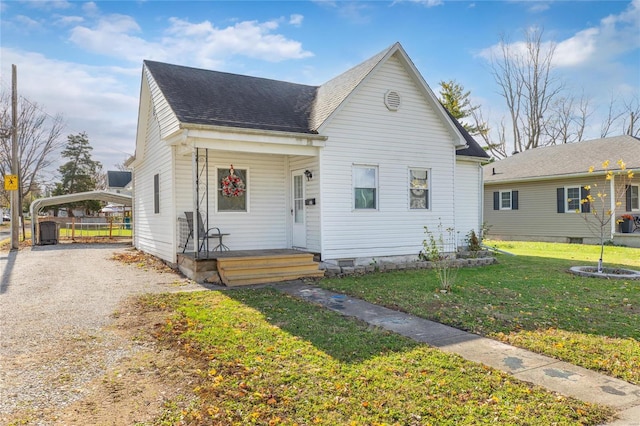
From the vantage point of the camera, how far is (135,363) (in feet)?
13.5

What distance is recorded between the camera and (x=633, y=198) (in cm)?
1798

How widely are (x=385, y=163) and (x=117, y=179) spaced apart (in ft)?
120

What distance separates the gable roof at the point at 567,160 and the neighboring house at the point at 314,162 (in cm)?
974

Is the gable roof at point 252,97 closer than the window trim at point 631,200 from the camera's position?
Yes

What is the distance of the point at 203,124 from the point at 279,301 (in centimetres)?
397

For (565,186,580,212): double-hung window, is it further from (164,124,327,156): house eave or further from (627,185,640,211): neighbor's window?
(164,124,327,156): house eave

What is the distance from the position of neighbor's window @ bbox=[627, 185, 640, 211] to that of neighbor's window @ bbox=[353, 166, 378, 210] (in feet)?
44.1

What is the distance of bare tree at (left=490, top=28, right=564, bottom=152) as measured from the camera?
105ft

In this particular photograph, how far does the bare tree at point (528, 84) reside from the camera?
32000mm

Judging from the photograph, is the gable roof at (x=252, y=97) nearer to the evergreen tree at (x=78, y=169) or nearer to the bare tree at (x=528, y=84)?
the bare tree at (x=528, y=84)

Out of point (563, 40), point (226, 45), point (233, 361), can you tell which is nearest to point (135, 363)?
point (233, 361)

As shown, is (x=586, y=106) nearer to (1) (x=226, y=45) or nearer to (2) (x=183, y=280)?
(1) (x=226, y=45)

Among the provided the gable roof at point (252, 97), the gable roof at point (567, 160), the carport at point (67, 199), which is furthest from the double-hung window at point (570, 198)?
the carport at point (67, 199)

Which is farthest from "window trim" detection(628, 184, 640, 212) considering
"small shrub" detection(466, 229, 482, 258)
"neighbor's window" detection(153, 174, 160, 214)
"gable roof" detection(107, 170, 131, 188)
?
"gable roof" detection(107, 170, 131, 188)
